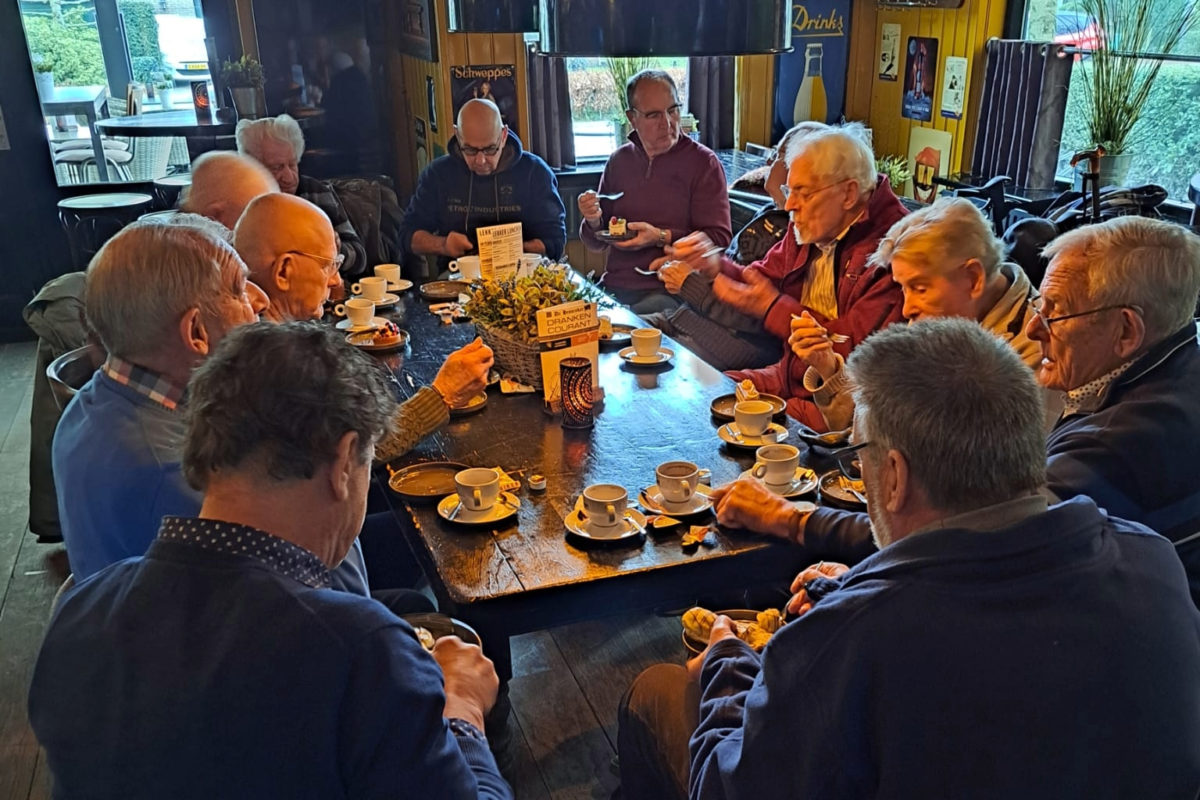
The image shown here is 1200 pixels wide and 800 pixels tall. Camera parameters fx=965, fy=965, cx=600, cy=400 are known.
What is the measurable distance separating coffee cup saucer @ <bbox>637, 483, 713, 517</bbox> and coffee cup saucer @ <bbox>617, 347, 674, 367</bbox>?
0.82 m

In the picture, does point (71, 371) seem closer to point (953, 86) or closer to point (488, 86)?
point (488, 86)

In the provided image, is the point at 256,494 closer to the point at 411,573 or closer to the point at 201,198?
the point at 411,573

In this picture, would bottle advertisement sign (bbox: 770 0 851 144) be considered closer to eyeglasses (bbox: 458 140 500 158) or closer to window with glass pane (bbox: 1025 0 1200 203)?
window with glass pane (bbox: 1025 0 1200 203)

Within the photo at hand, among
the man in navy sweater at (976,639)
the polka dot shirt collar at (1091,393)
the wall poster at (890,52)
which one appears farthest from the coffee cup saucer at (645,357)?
the wall poster at (890,52)

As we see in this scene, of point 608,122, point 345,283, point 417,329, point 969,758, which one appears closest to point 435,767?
A: point 969,758

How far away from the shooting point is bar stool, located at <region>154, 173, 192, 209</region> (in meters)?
5.12

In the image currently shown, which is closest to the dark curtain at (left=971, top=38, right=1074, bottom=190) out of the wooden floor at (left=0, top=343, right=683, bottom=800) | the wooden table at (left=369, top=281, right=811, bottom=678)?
the wooden table at (left=369, top=281, right=811, bottom=678)

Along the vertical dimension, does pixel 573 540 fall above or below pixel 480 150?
below

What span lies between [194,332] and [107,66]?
5.15 m

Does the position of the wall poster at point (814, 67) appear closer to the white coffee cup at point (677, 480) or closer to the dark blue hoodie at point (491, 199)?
the dark blue hoodie at point (491, 199)

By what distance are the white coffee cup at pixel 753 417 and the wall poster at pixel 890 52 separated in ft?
13.0

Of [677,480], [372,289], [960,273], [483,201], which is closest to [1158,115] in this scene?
[960,273]

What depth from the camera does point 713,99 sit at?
576cm

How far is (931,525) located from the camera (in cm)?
120
